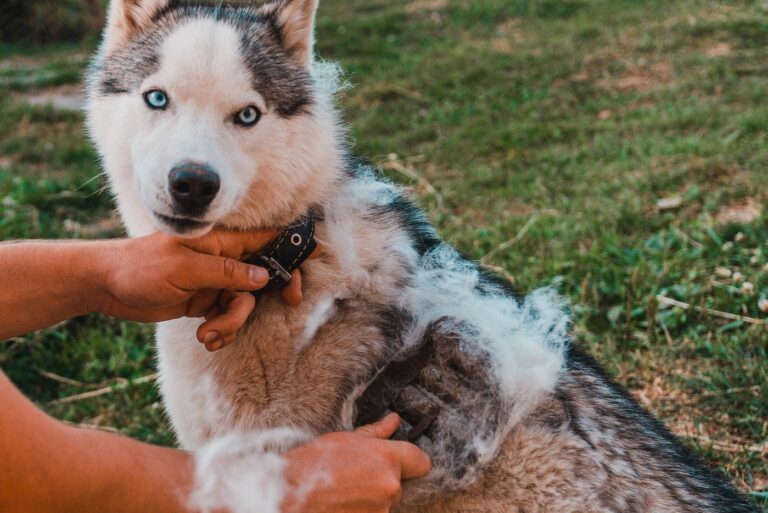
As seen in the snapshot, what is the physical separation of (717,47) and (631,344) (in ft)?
19.0

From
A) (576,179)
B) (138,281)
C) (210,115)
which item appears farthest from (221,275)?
(576,179)

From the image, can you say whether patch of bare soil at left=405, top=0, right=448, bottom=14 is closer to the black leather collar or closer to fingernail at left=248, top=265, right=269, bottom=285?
the black leather collar

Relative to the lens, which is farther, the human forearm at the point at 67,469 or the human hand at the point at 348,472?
the human hand at the point at 348,472

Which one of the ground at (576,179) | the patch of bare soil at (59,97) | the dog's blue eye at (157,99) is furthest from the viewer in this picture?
the patch of bare soil at (59,97)

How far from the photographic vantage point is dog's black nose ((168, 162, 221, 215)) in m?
1.86

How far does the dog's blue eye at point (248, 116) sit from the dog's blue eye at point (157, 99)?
21 centimetres

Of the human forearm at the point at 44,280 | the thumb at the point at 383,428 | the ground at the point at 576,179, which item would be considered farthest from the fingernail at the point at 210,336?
the ground at the point at 576,179

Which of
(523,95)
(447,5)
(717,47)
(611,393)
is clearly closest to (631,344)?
(611,393)

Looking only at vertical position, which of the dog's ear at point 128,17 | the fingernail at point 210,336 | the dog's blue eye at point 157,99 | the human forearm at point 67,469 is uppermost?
the dog's ear at point 128,17

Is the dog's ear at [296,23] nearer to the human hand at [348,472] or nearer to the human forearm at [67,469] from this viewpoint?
the human hand at [348,472]

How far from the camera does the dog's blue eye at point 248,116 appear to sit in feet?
6.90

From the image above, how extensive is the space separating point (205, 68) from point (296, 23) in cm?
49

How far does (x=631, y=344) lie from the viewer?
3584mm

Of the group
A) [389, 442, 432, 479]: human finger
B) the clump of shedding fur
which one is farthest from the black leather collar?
[389, 442, 432, 479]: human finger
